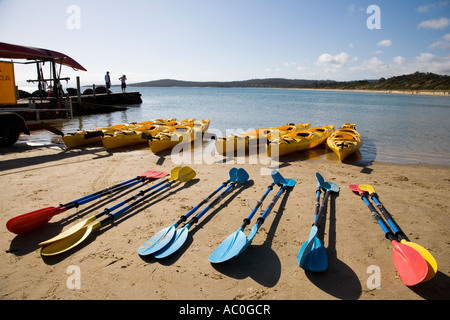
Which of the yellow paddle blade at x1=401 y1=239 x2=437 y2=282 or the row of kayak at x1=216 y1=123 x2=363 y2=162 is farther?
the row of kayak at x1=216 y1=123 x2=363 y2=162

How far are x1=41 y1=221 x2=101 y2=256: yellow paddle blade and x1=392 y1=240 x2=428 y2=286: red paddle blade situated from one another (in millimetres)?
3954

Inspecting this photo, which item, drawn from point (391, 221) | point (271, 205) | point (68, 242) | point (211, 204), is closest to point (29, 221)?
point (68, 242)

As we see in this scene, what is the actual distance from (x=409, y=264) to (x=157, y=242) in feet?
9.93

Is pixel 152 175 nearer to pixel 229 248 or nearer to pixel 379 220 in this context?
pixel 229 248

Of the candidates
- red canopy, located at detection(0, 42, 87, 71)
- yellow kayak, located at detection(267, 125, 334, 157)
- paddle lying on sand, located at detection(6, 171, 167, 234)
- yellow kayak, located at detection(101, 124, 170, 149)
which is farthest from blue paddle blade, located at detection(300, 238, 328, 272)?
red canopy, located at detection(0, 42, 87, 71)

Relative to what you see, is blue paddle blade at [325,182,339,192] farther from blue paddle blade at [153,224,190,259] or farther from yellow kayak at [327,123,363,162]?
blue paddle blade at [153,224,190,259]

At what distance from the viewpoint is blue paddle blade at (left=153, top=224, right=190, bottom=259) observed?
3141mm

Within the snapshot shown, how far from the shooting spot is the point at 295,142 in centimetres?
852

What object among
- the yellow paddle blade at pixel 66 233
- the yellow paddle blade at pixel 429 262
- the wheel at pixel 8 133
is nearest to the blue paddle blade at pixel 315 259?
the yellow paddle blade at pixel 429 262

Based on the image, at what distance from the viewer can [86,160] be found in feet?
24.8

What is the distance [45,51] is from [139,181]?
822 cm

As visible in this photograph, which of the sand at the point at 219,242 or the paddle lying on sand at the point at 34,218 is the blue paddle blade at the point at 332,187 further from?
the paddle lying on sand at the point at 34,218
